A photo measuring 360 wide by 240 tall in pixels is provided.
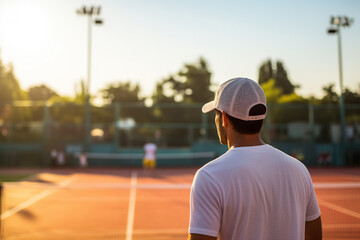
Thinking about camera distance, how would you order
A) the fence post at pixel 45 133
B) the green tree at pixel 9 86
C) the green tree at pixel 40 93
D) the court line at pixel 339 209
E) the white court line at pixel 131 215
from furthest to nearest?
the green tree at pixel 40 93, the green tree at pixel 9 86, the fence post at pixel 45 133, the court line at pixel 339 209, the white court line at pixel 131 215

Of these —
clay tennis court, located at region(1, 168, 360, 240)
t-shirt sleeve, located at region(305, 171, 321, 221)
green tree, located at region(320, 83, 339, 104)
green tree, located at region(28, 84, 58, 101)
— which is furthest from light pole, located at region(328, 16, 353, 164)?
green tree, located at region(28, 84, 58, 101)

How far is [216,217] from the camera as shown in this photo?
1.26 meters

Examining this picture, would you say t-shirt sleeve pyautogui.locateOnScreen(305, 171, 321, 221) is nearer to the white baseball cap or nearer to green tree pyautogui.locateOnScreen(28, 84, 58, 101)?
the white baseball cap

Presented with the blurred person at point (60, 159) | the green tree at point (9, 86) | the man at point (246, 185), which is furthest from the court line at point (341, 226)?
the green tree at point (9, 86)

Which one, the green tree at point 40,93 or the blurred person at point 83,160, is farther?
the green tree at point 40,93

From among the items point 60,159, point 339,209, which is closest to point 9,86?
point 60,159

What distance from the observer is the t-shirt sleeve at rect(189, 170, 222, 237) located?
4.08 ft

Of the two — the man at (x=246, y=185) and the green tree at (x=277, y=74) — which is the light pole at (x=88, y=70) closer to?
the green tree at (x=277, y=74)

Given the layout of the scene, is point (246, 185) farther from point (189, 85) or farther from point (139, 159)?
point (189, 85)

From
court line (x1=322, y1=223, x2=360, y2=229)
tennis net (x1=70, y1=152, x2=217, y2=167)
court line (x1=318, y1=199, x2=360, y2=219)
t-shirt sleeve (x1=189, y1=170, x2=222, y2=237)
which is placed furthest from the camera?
tennis net (x1=70, y1=152, x2=217, y2=167)

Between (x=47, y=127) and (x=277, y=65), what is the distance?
50.5ft

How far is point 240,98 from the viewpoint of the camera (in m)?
1.37

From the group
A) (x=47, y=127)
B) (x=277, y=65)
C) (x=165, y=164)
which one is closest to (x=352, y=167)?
(x=277, y=65)

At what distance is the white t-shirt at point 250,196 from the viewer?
4.09 feet
